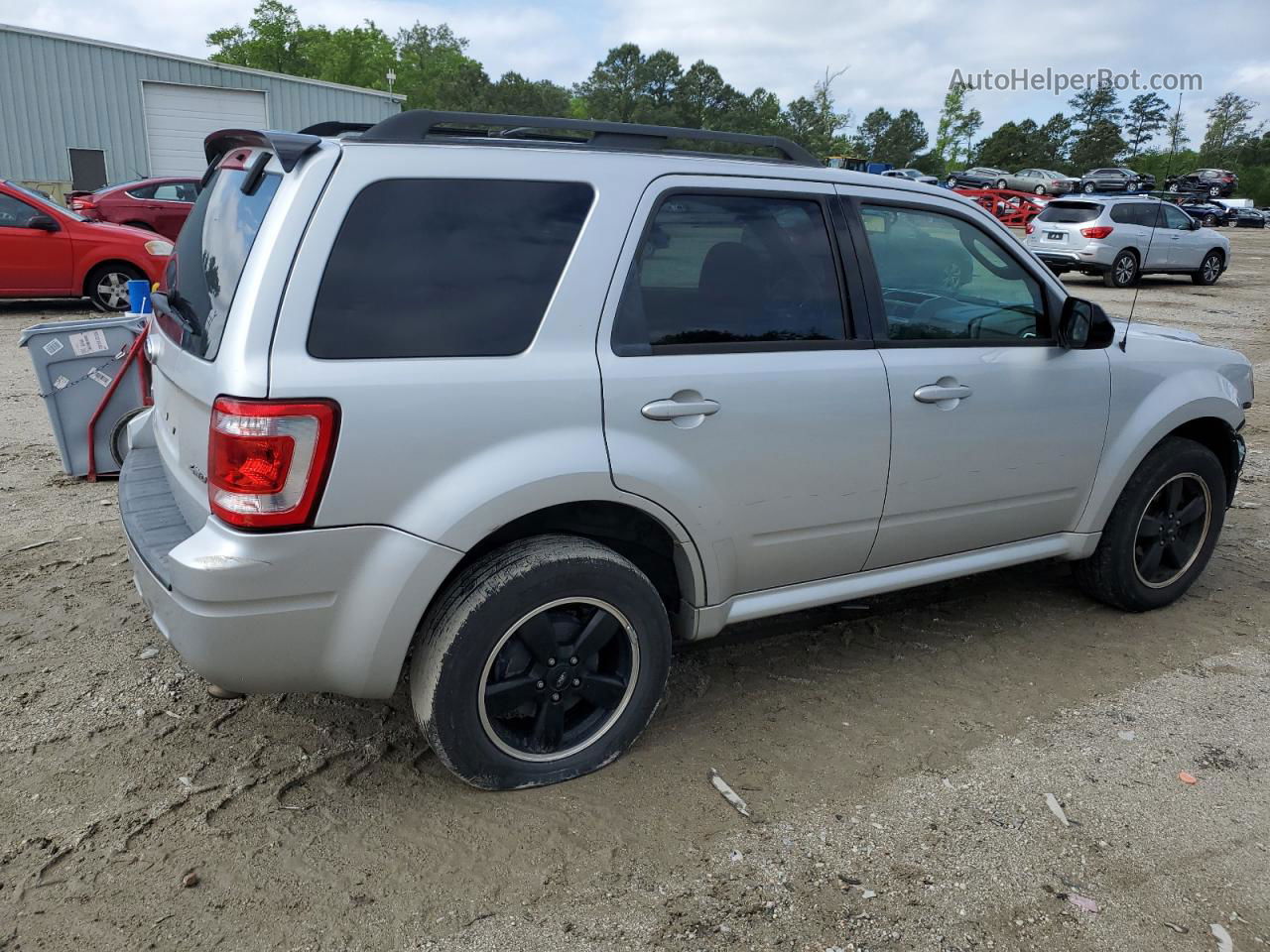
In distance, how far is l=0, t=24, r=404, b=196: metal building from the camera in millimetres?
24953

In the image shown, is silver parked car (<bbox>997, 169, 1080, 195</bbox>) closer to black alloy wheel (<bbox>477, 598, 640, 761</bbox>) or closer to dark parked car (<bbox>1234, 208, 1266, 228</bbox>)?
dark parked car (<bbox>1234, 208, 1266, 228</bbox>)

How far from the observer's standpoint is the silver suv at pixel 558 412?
8.35ft

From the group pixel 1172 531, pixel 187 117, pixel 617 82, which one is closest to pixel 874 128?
pixel 617 82

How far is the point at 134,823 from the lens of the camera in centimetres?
282

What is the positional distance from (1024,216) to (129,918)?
35972 millimetres

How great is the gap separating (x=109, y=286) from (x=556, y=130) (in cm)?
1102

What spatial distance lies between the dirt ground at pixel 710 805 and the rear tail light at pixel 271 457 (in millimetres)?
972

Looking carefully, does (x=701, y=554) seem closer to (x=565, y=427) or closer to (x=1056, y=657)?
(x=565, y=427)

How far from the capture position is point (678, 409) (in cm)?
296

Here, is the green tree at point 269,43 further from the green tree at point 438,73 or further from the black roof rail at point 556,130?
the black roof rail at point 556,130

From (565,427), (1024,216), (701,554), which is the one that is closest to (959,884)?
(701,554)

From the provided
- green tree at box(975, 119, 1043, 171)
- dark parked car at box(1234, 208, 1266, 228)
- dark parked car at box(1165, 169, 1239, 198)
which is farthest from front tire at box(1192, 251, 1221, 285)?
green tree at box(975, 119, 1043, 171)

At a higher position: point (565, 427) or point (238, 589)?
point (565, 427)

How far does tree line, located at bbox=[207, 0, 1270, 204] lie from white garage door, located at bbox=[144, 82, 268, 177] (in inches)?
1614
